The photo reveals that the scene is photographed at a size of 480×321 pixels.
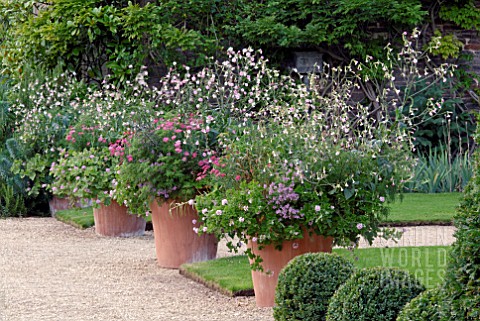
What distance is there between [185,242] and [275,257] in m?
1.57

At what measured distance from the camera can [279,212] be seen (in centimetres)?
472

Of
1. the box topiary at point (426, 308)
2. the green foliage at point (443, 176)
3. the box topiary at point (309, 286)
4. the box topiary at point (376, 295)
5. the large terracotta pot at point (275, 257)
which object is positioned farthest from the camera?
the green foliage at point (443, 176)

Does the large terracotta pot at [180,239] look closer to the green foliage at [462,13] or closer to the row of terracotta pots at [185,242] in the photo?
the row of terracotta pots at [185,242]

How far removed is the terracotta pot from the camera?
26.2 ft

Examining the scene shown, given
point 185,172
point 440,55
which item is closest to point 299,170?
point 185,172

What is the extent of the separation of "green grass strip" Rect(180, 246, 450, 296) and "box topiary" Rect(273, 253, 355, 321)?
3.59 feet

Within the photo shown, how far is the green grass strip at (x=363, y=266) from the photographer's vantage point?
538cm

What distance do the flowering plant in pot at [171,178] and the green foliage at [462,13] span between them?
660 centimetres

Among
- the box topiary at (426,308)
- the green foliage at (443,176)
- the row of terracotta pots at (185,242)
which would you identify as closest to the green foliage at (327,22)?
the green foliage at (443,176)

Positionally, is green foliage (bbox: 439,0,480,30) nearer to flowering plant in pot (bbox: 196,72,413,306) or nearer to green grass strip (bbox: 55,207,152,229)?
green grass strip (bbox: 55,207,152,229)

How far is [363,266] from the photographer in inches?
231

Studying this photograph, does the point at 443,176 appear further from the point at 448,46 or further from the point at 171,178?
the point at 171,178

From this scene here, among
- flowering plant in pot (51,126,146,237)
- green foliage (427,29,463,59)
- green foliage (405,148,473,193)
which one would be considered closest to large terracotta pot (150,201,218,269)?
flowering plant in pot (51,126,146,237)

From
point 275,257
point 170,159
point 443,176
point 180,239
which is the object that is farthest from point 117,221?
point 443,176
